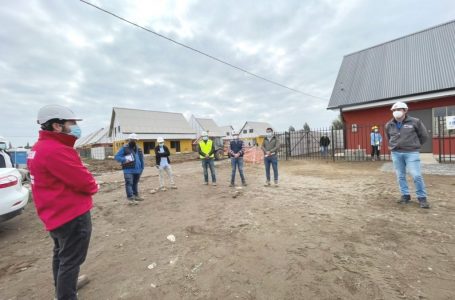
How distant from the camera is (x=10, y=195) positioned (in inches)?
165

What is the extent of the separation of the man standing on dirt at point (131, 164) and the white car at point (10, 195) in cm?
187

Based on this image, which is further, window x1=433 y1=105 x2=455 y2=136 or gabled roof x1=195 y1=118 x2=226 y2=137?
gabled roof x1=195 y1=118 x2=226 y2=137

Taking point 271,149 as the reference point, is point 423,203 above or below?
below

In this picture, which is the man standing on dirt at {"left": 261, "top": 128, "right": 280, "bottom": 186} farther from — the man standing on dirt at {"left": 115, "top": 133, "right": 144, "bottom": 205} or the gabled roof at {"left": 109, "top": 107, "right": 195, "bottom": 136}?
the gabled roof at {"left": 109, "top": 107, "right": 195, "bottom": 136}

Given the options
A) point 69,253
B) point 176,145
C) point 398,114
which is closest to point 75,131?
point 69,253

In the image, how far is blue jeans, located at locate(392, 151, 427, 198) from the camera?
14.3 feet

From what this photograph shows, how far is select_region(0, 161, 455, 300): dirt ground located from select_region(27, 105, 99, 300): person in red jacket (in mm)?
601

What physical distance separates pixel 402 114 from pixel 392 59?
14.0m

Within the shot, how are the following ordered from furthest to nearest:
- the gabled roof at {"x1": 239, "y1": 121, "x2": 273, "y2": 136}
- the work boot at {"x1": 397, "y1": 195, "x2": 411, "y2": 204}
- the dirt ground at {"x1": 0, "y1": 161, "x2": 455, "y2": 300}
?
the gabled roof at {"x1": 239, "y1": 121, "x2": 273, "y2": 136}, the work boot at {"x1": 397, "y1": 195, "x2": 411, "y2": 204}, the dirt ground at {"x1": 0, "y1": 161, "x2": 455, "y2": 300}

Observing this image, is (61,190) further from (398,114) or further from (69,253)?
(398,114)

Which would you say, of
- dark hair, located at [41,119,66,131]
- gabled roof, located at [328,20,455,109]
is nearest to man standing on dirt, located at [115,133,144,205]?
dark hair, located at [41,119,66,131]

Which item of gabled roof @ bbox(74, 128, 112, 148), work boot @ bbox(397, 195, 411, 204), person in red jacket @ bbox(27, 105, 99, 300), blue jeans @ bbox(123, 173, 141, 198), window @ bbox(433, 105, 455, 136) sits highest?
gabled roof @ bbox(74, 128, 112, 148)

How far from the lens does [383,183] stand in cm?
677

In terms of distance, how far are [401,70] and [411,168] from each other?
13.0 meters
